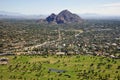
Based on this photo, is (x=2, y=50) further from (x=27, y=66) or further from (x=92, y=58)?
(x=92, y=58)

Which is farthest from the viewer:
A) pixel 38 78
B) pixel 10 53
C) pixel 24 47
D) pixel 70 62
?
pixel 24 47

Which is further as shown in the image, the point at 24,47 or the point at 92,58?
the point at 24,47

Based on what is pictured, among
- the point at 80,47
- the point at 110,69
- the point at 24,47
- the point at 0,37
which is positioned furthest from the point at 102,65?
the point at 0,37

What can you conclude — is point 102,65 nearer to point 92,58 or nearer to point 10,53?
point 92,58

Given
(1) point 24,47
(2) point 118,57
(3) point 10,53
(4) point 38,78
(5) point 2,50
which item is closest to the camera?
(4) point 38,78

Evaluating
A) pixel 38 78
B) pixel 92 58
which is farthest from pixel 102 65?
pixel 38 78

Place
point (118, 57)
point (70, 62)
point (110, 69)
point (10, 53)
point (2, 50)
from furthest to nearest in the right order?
point (2, 50) < point (10, 53) < point (118, 57) < point (70, 62) < point (110, 69)
